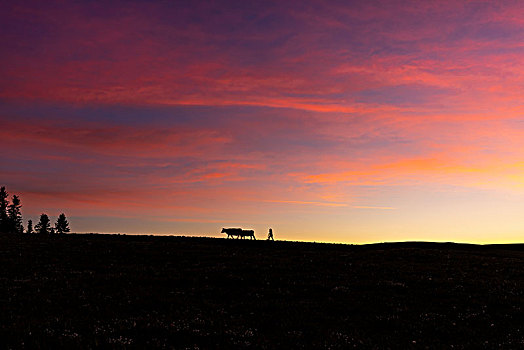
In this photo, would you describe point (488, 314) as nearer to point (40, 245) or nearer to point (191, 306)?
point (191, 306)

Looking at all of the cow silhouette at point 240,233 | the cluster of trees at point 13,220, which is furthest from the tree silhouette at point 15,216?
the cow silhouette at point 240,233

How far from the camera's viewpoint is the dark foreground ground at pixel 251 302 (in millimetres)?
19938

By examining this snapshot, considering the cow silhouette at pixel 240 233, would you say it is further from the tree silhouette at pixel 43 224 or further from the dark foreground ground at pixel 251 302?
the tree silhouette at pixel 43 224

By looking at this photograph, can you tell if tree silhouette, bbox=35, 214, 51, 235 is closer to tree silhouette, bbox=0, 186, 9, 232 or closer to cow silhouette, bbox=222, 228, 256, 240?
tree silhouette, bbox=0, 186, 9, 232

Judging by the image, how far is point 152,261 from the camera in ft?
146

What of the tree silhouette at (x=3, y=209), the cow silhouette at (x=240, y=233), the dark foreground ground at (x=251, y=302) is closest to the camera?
the dark foreground ground at (x=251, y=302)

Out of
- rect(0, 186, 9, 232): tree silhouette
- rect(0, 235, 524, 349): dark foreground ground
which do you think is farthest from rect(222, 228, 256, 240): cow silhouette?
rect(0, 186, 9, 232): tree silhouette

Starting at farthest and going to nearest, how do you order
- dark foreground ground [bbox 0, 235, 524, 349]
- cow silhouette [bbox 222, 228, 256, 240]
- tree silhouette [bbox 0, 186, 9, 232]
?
tree silhouette [bbox 0, 186, 9, 232] → cow silhouette [bbox 222, 228, 256, 240] → dark foreground ground [bbox 0, 235, 524, 349]

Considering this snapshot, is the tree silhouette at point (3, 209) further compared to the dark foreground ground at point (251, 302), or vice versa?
the tree silhouette at point (3, 209)

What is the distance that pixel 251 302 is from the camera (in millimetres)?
27281

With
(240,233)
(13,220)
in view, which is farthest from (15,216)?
(240,233)

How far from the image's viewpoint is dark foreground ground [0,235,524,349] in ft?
65.4

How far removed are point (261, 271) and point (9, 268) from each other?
21692 mm

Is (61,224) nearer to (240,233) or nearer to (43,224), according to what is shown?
(43,224)
